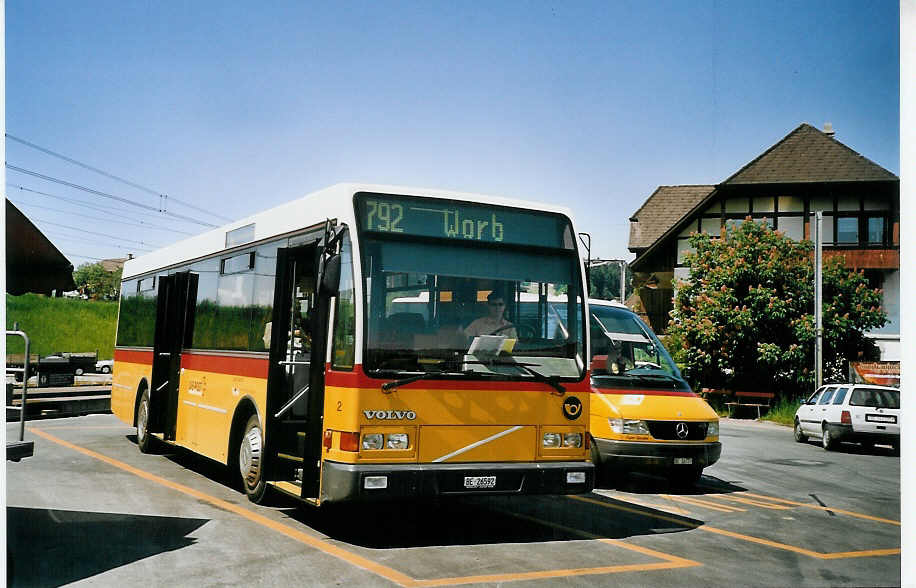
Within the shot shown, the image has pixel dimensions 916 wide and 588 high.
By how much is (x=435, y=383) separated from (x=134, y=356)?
320 inches

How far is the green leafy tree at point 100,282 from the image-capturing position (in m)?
13.1

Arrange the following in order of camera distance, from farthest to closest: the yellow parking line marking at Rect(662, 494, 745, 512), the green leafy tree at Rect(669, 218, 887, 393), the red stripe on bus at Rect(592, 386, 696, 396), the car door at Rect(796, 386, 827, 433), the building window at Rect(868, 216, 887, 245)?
1. the green leafy tree at Rect(669, 218, 887, 393)
2. the car door at Rect(796, 386, 827, 433)
3. the building window at Rect(868, 216, 887, 245)
4. the red stripe on bus at Rect(592, 386, 696, 396)
5. the yellow parking line marking at Rect(662, 494, 745, 512)

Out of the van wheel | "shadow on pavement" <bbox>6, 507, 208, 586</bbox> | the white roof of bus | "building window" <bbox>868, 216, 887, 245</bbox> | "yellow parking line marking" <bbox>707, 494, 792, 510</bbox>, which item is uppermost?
"building window" <bbox>868, 216, 887, 245</bbox>

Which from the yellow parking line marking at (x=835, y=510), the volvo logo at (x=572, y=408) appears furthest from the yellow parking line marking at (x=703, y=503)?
the volvo logo at (x=572, y=408)

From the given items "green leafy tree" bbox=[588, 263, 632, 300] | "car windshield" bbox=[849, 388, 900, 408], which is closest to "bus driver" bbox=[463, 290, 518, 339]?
"green leafy tree" bbox=[588, 263, 632, 300]

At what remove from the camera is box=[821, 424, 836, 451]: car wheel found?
17966 mm

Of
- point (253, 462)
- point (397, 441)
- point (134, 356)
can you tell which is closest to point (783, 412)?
point (134, 356)

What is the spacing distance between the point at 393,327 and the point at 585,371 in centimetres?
192

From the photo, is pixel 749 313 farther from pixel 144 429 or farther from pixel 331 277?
pixel 331 277

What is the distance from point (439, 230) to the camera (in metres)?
7.82

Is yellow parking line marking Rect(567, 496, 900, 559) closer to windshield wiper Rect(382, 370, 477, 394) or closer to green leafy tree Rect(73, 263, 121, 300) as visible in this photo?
windshield wiper Rect(382, 370, 477, 394)

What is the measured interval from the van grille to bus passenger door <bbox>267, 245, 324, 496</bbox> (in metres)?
4.35
